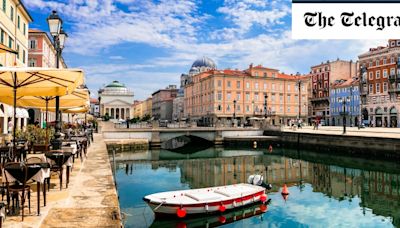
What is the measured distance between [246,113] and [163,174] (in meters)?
55.3

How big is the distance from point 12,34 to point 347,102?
72.5 meters

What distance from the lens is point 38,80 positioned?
28.2 ft

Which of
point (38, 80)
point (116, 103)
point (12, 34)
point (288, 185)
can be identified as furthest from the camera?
point (116, 103)

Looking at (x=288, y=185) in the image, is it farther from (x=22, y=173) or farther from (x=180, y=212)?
(x=22, y=173)

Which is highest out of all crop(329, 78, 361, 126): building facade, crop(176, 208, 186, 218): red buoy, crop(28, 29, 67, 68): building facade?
crop(28, 29, 67, 68): building facade

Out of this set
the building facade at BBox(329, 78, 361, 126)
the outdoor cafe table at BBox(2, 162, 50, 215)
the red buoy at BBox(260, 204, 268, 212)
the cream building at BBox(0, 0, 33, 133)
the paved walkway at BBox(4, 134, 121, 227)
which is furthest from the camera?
the building facade at BBox(329, 78, 361, 126)

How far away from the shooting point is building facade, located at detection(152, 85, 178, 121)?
140 metres

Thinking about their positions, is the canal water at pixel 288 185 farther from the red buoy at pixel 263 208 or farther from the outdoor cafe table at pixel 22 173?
the outdoor cafe table at pixel 22 173

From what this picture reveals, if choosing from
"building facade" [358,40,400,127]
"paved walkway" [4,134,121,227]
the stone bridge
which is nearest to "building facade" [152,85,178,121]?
"building facade" [358,40,400,127]

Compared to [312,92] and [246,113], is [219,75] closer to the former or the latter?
[246,113]

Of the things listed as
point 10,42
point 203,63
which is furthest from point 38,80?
point 203,63

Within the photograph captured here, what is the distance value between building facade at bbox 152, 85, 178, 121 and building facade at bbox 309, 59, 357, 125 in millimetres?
58885

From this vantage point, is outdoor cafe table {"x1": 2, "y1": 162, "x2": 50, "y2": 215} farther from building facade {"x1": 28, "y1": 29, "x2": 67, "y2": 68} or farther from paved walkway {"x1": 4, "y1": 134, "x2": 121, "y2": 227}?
building facade {"x1": 28, "y1": 29, "x2": 67, "y2": 68}

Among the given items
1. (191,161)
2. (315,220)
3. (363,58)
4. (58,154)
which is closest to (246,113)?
(363,58)
